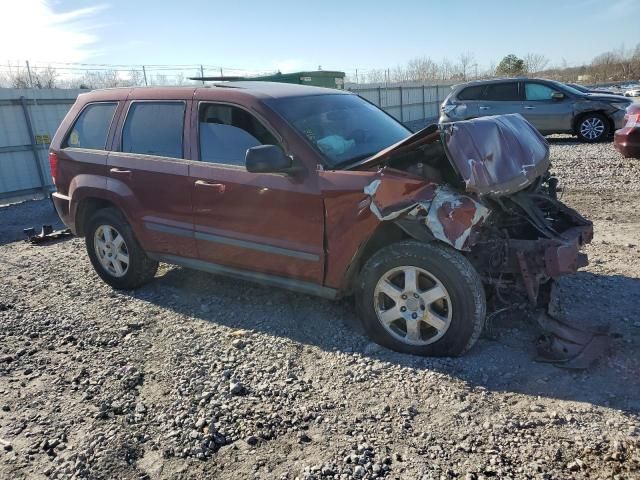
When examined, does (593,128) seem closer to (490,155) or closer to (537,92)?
(537,92)

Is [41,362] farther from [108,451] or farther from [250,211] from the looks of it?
[250,211]

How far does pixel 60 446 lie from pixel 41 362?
1.27 m

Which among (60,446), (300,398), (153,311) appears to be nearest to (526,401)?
(300,398)

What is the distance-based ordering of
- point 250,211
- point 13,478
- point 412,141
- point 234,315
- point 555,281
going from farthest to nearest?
point 234,315 < point 250,211 < point 555,281 < point 412,141 < point 13,478

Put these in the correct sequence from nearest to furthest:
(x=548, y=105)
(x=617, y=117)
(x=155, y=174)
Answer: (x=155, y=174), (x=617, y=117), (x=548, y=105)

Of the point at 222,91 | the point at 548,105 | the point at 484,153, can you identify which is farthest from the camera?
the point at 548,105

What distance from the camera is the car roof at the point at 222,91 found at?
439 cm

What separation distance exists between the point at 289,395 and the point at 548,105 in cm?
1285

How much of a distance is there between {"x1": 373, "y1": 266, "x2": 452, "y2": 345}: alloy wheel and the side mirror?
3.57 feet

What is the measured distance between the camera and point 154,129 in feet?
15.9

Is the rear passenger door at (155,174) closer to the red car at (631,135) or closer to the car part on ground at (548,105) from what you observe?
the red car at (631,135)

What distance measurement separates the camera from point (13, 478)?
279 centimetres

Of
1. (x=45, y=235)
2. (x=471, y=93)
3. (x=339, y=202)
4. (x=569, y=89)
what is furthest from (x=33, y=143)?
(x=569, y=89)

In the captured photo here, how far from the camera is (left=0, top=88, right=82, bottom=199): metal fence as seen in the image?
11.6 metres
